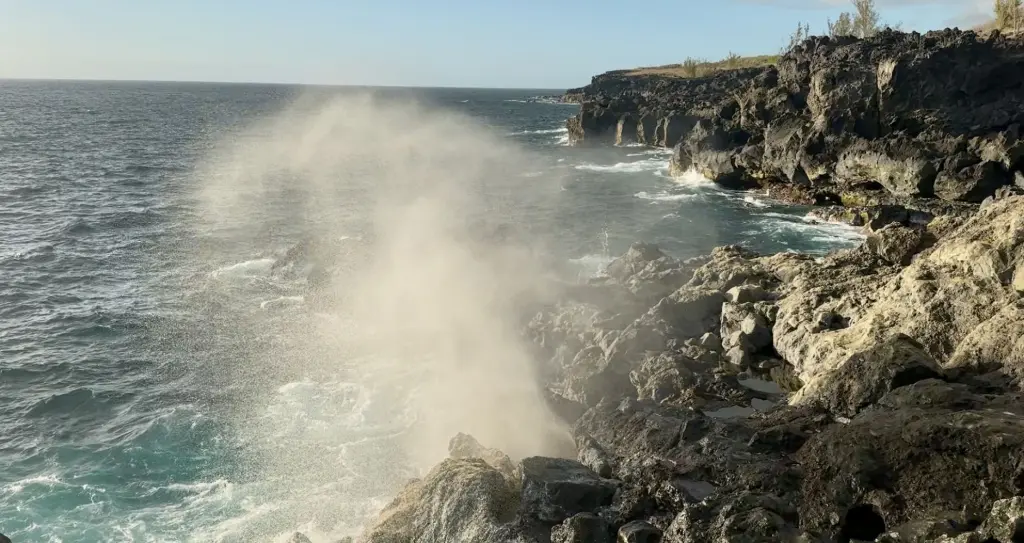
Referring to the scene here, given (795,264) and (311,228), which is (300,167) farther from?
(795,264)

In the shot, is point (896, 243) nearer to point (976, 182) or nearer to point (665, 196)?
point (976, 182)

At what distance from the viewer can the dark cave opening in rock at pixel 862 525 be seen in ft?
40.1

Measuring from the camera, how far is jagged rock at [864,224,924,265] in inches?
1066

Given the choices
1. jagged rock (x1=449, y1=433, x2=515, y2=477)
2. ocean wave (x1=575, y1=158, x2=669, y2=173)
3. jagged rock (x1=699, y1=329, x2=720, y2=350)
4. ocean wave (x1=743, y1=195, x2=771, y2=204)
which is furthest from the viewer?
ocean wave (x1=575, y1=158, x2=669, y2=173)

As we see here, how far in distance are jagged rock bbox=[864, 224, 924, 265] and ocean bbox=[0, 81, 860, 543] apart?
1533cm

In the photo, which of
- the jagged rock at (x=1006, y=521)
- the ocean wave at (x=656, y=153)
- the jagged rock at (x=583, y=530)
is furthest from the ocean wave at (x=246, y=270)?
the ocean wave at (x=656, y=153)

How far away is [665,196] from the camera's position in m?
73.8

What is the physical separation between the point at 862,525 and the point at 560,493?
5682mm

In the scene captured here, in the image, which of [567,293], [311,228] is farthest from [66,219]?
[567,293]

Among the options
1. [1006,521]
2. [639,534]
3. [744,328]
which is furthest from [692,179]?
[1006,521]

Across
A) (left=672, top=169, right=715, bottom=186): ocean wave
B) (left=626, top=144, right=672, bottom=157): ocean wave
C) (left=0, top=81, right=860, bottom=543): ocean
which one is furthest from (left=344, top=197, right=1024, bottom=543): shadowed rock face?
(left=626, top=144, right=672, bottom=157): ocean wave

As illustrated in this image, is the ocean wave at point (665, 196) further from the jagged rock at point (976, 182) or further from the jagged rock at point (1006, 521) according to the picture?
the jagged rock at point (1006, 521)

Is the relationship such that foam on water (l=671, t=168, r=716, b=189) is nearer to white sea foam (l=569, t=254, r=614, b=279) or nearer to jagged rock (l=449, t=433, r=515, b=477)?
white sea foam (l=569, t=254, r=614, b=279)

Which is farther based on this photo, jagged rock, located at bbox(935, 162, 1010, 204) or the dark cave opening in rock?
jagged rock, located at bbox(935, 162, 1010, 204)
